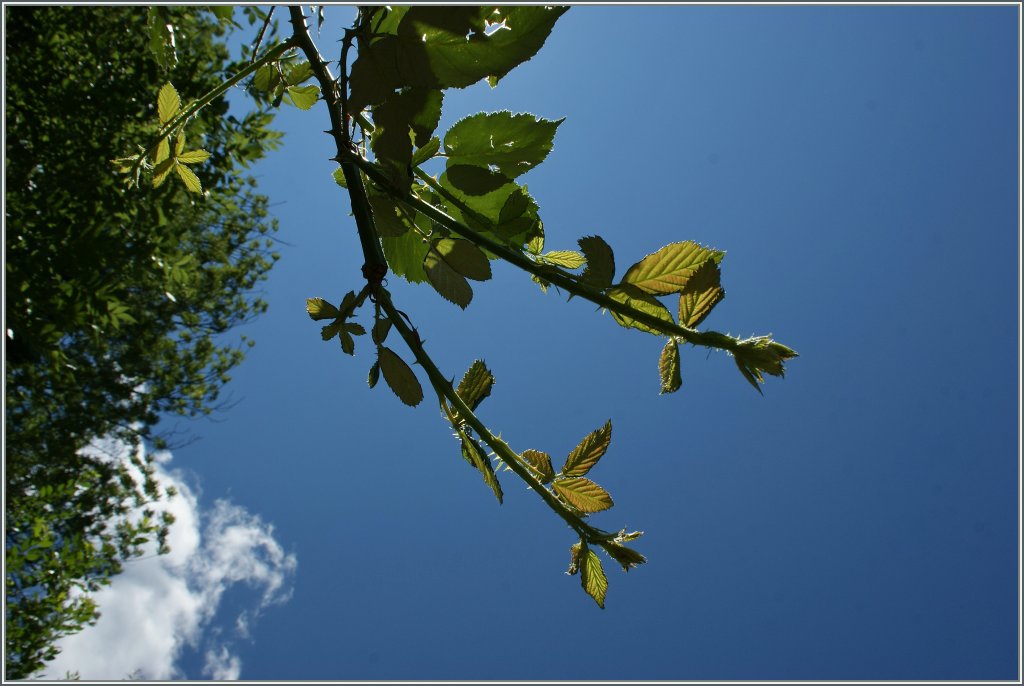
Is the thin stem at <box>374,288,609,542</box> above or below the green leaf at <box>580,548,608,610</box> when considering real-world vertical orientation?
above

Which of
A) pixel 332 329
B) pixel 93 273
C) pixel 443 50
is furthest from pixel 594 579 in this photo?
pixel 93 273

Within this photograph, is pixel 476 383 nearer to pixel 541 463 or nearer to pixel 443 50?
pixel 541 463

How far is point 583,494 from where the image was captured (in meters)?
0.63

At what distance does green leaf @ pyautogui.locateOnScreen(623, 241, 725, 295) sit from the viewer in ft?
1.68

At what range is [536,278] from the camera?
1.79 feet

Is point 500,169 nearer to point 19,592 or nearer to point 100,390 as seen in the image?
point 19,592

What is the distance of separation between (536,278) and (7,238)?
175 inches

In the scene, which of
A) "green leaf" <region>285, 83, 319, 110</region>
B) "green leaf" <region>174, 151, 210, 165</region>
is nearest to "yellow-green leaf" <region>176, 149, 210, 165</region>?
"green leaf" <region>174, 151, 210, 165</region>

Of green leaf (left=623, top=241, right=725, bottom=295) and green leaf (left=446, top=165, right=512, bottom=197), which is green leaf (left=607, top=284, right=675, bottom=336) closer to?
green leaf (left=623, top=241, right=725, bottom=295)

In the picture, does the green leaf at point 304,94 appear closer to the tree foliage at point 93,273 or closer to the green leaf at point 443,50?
the green leaf at point 443,50

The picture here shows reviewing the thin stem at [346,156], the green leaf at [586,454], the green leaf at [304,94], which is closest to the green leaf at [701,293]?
the green leaf at [586,454]

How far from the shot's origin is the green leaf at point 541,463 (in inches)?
25.2

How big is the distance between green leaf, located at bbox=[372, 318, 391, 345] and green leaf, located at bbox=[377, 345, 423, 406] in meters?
0.01

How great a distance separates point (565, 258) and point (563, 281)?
19 centimetres
